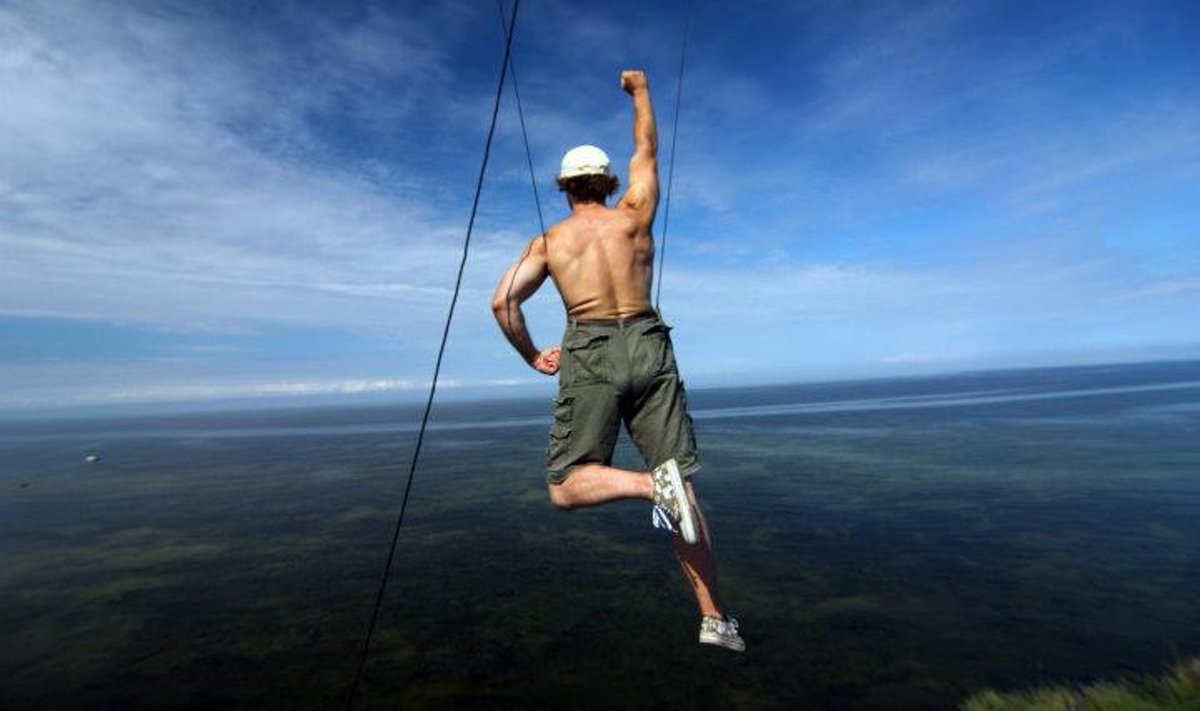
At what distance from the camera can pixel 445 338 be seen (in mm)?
4590

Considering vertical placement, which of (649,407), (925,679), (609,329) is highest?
(609,329)

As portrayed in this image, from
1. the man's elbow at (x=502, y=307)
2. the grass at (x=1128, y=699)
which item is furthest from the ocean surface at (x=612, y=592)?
the man's elbow at (x=502, y=307)

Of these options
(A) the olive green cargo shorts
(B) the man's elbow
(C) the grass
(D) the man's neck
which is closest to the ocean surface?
(C) the grass

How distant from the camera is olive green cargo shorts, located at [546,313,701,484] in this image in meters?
4.36

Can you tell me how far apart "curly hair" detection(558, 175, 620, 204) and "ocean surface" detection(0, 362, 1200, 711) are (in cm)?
958

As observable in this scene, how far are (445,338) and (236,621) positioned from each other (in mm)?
15132

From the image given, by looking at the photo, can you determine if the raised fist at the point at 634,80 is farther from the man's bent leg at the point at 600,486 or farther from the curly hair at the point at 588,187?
the man's bent leg at the point at 600,486

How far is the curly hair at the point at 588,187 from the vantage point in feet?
15.0

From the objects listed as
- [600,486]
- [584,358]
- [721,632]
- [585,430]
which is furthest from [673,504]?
[584,358]

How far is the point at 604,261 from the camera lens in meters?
4.39

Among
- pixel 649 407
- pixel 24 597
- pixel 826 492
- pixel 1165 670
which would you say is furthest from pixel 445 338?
pixel 826 492

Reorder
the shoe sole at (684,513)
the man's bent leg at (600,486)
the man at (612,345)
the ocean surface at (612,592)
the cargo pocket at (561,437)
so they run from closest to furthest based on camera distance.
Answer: the shoe sole at (684,513) < the man's bent leg at (600,486) < the man at (612,345) < the cargo pocket at (561,437) < the ocean surface at (612,592)

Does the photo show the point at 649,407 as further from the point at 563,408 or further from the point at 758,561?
the point at 758,561

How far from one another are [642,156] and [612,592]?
13.8 meters
